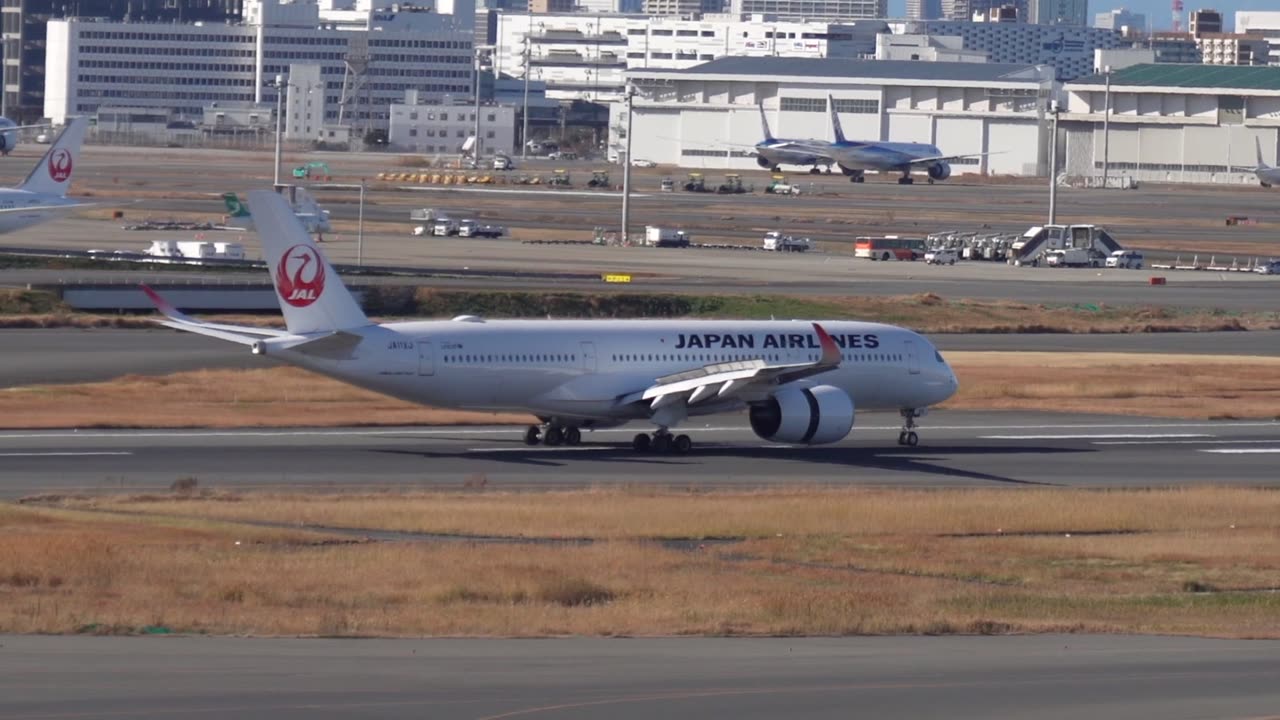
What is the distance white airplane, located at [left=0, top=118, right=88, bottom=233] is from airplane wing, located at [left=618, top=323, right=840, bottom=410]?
4967 cm

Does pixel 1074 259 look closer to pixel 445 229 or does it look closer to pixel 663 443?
pixel 445 229

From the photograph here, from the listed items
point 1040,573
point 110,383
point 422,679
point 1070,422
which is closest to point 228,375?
point 110,383

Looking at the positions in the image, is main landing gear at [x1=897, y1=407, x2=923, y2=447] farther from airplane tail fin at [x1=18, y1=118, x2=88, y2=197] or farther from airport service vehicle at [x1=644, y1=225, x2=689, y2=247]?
airport service vehicle at [x1=644, y1=225, x2=689, y2=247]

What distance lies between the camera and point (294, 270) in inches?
1837

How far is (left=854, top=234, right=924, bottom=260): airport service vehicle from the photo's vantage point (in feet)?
404

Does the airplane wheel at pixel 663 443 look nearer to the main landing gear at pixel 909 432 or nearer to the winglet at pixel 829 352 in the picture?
the winglet at pixel 829 352

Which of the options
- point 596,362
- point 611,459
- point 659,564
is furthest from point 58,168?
point 659,564

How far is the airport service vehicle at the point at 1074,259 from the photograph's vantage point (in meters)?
125

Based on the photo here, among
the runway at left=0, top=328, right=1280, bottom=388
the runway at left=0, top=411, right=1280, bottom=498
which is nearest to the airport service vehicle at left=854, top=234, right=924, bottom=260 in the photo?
the runway at left=0, top=328, right=1280, bottom=388

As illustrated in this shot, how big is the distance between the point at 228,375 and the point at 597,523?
29.3m

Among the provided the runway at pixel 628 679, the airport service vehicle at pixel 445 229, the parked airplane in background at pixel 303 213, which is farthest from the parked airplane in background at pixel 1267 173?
the runway at pixel 628 679

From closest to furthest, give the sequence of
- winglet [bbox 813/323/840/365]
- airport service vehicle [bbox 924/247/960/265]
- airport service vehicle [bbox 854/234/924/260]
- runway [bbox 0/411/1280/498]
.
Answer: runway [bbox 0/411/1280/498]
winglet [bbox 813/323/840/365]
airport service vehicle [bbox 924/247/960/265]
airport service vehicle [bbox 854/234/924/260]

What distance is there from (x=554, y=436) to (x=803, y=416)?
6503mm

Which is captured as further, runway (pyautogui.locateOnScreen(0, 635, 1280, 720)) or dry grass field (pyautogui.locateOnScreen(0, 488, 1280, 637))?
dry grass field (pyautogui.locateOnScreen(0, 488, 1280, 637))
